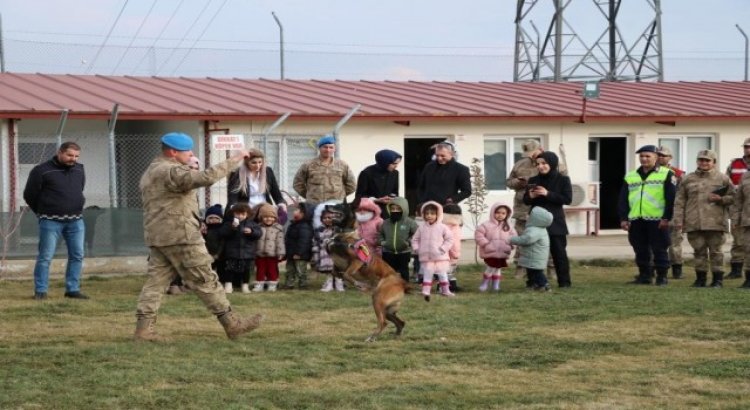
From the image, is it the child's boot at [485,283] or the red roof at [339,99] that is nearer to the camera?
the child's boot at [485,283]

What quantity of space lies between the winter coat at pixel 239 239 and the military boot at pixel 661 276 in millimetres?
4558

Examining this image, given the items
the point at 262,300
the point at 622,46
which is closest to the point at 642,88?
the point at 622,46

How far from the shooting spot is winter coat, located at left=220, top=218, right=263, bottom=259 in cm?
1400

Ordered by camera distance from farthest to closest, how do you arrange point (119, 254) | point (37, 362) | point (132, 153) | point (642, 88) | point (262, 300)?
point (642, 88), point (132, 153), point (119, 254), point (262, 300), point (37, 362)

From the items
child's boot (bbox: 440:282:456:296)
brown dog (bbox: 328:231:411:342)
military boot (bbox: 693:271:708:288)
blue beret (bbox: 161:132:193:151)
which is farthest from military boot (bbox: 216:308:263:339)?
military boot (bbox: 693:271:708:288)

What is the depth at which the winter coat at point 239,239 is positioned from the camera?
14000mm

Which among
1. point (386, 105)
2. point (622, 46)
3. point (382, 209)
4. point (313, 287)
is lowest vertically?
point (313, 287)

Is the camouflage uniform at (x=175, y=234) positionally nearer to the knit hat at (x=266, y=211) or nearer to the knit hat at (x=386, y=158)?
the knit hat at (x=266, y=211)

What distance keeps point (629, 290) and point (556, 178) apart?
145 cm

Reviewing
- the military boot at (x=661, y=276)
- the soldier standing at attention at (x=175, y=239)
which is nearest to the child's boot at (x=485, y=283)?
the military boot at (x=661, y=276)

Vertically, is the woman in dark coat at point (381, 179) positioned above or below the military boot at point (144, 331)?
above

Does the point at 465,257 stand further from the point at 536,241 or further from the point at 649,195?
the point at 536,241

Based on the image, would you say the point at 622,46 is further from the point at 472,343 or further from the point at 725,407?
the point at 725,407

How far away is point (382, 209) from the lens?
14211mm
